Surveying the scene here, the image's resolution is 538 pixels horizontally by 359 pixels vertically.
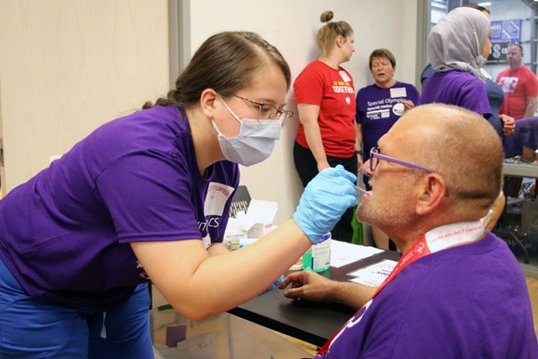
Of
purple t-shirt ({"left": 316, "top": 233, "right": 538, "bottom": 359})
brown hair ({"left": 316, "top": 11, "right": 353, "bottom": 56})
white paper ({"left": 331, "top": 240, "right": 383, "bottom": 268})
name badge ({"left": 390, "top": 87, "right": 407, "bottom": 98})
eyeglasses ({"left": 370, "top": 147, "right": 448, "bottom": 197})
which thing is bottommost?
white paper ({"left": 331, "top": 240, "right": 383, "bottom": 268})

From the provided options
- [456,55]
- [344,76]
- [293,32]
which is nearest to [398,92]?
[344,76]

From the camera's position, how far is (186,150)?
118 centimetres

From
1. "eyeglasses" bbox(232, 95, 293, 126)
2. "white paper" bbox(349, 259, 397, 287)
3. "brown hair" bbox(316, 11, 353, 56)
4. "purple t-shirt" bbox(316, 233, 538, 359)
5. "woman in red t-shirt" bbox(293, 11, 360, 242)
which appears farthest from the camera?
"brown hair" bbox(316, 11, 353, 56)

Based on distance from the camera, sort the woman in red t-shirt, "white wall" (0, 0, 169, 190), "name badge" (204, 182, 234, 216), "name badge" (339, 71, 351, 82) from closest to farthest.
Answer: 1. "name badge" (204, 182, 234, 216)
2. "white wall" (0, 0, 169, 190)
3. the woman in red t-shirt
4. "name badge" (339, 71, 351, 82)

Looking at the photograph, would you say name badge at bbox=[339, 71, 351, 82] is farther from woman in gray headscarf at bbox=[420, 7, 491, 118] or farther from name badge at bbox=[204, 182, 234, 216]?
name badge at bbox=[204, 182, 234, 216]

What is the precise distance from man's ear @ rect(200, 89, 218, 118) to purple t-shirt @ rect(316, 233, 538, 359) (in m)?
0.56

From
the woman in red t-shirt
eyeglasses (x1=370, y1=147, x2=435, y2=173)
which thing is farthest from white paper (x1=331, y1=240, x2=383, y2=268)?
the woman in red t-shirt

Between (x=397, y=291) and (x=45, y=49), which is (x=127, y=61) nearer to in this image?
(x=45, y=49)

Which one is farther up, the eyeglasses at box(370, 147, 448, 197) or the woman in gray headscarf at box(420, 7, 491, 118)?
the woman in gray headscarf at box(420, 7, 491, 118)

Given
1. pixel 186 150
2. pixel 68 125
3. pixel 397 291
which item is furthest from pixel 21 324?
pixel 68 125

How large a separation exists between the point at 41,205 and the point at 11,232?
11cm

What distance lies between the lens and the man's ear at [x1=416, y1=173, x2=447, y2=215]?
1.06 metres

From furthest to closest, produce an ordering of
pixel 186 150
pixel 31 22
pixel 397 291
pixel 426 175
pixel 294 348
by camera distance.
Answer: pixel 31 22, pixel 294 348, pixel 186 150, pixel 426 175, pixel 397 291

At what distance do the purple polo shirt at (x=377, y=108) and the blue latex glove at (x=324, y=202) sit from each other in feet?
9.31
